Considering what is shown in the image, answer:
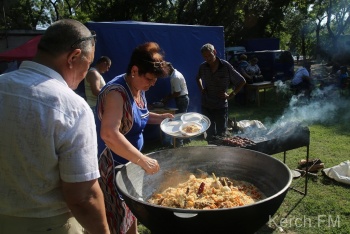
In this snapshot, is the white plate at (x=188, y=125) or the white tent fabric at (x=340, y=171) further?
the white tent fabric at (x=340, y=171)

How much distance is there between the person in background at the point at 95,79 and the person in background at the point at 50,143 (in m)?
4.31

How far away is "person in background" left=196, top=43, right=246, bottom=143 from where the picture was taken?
5.34 metres

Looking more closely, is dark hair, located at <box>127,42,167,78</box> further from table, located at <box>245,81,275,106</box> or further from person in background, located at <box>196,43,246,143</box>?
table, located at <box>245,81,275,106</box>

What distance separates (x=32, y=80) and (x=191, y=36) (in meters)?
6.95

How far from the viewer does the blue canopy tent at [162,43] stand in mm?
6543

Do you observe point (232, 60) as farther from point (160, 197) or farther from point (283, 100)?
point (160, 197)

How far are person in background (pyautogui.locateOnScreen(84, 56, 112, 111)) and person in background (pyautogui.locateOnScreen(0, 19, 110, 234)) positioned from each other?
14.1 ft

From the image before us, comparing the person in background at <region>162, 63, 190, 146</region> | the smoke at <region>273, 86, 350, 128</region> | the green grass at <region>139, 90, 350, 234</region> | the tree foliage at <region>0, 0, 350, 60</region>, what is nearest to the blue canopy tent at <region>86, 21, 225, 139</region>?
the person in background at <region>162, 63, 190, 146</region>

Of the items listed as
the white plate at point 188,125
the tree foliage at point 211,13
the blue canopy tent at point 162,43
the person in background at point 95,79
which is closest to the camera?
the white plate at point 188,125

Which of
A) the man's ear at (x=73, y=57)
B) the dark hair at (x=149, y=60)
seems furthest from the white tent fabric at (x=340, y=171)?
the man's ear at (x=73, y=57)

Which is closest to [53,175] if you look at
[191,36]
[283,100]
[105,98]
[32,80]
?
[32,80]

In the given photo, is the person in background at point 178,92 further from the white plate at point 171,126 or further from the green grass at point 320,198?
the white plate at point 171,126

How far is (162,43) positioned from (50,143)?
6.39 metres

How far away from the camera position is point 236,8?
22031 mm
